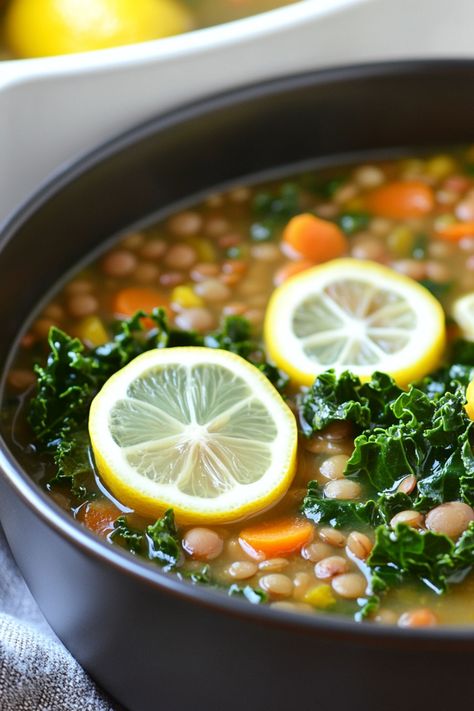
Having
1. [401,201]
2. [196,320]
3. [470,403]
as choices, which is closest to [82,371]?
[196,320]

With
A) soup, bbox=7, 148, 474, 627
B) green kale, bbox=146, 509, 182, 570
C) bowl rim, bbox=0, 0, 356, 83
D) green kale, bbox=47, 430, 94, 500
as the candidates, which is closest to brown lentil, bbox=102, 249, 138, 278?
soup, bbox=7, 148, 474, 627

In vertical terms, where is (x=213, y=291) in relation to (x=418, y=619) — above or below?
above

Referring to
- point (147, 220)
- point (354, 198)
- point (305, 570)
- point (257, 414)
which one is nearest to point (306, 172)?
point (354, 198)

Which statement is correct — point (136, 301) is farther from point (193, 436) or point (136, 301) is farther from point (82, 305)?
point (193, 436)

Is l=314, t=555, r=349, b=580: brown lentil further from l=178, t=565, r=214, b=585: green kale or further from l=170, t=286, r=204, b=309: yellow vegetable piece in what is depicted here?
l=170, t=286, r=204, b=309: yellow vegetable piece

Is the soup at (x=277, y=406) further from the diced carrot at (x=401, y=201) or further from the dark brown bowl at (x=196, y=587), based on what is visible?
the dark brown bowl at (x=196, y=587)

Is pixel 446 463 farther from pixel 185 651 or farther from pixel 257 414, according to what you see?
pixel 185 651
